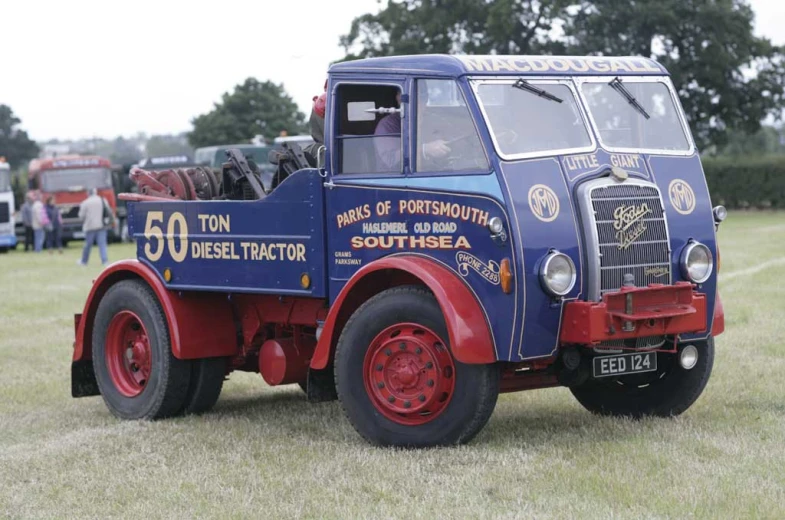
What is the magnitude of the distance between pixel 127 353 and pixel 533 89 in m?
3.78

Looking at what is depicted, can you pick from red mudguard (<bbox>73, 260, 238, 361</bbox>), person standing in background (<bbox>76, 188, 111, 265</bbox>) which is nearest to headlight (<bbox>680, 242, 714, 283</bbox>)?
red mudguard (<bbox>73, 260, 238, 361</bbox>)

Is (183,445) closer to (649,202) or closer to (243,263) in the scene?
(243,263)

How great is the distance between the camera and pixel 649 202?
8.03 metres

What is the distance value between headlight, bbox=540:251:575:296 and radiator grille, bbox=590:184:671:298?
0.72 feet

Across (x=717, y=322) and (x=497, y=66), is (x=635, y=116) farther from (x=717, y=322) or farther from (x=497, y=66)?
(x=717, y=322)

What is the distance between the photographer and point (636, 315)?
7645 mm

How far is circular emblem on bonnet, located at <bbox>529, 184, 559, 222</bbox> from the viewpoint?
296 inches

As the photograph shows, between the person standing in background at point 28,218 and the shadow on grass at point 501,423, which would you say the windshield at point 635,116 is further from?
the person standing in background at point 28,218

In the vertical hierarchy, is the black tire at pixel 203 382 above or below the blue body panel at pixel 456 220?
below

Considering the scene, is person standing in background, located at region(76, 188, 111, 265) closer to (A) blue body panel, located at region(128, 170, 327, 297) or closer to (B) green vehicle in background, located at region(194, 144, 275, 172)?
(B) green vehicle in background, located at region(194, 144, 275, 172)

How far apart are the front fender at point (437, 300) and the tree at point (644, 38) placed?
1760 inches

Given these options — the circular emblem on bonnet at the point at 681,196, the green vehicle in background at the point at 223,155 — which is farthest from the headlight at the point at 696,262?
the green vehicle in background at the point at 223,155

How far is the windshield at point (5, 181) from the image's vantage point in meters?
42.2

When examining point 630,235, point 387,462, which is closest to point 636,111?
point 630,235
